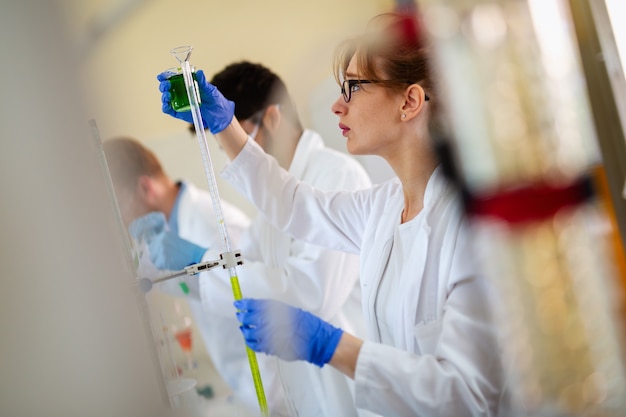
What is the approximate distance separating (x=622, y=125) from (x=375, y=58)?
0.57 m

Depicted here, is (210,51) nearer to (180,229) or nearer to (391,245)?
(180,229)

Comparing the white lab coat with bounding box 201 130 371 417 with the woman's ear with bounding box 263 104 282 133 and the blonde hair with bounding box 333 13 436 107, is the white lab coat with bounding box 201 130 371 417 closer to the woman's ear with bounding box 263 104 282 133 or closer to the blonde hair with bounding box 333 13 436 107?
the woman's ear with bounding box 263 104 282 133

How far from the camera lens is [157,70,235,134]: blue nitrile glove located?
1241mm

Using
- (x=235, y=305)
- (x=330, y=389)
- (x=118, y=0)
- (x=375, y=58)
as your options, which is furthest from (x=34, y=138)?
(x=330, y=389)

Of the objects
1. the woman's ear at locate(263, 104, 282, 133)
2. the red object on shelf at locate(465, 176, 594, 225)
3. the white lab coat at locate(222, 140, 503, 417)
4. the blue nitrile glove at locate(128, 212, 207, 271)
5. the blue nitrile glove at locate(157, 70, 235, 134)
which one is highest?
the blue nitrile glove at locate(157, 70, 235, 134)

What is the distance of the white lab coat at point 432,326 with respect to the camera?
1147 mm

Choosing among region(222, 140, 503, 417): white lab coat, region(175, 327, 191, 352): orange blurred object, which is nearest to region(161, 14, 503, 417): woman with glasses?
region(222, 140, 503, 417): white lab coat

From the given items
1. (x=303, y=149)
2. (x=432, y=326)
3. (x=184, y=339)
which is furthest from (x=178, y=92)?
(x=432, y=326)

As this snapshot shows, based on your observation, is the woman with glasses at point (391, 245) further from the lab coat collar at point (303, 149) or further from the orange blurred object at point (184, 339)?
the orange blurred object at point (184, 339)

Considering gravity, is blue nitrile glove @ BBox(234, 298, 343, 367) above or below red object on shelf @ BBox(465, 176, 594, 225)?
below

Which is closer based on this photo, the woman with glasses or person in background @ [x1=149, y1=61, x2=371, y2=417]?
the woman with glasses

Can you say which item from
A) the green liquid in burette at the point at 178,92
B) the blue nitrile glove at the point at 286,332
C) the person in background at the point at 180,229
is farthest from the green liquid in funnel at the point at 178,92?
the blue nitrile glove at the point at 286,332

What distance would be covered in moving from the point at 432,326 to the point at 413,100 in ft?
1.47

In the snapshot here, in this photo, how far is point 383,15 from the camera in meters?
1.26
